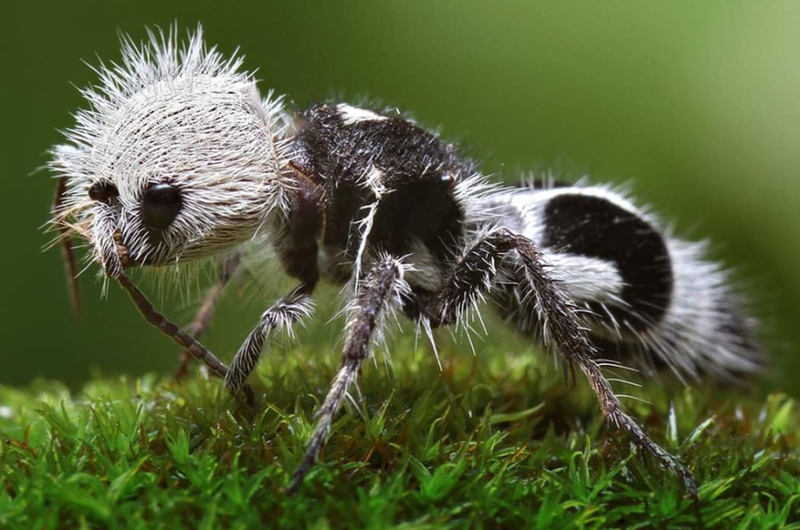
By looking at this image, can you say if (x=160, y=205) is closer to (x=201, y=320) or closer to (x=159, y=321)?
(x=159, y=321)

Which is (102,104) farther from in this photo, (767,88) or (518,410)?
(767,88)

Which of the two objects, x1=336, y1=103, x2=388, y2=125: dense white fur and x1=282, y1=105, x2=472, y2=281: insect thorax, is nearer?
x1=282, y1=105, x2=472, y2=281: insect thorax

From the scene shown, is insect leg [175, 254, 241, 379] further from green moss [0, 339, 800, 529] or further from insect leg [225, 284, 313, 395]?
insect leg [225, 284, 313, 395]

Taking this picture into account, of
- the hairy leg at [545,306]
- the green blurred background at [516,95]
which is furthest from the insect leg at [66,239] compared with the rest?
the green blurred background at [516,95]

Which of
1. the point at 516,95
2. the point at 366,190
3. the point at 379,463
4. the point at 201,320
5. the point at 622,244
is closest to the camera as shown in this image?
the point at 379,463

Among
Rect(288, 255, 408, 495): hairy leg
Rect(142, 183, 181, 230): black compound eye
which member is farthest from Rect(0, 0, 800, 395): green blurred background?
Rect(288, 255, 408, 495): hairy leg

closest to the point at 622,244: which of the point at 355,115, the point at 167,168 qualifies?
the point at 355,115
